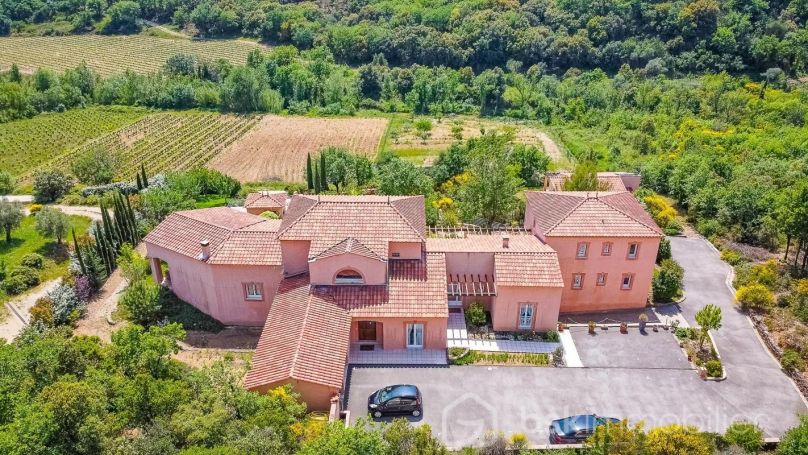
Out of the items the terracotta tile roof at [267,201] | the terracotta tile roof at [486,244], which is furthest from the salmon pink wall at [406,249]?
the terracotta tile roof at [267,201]

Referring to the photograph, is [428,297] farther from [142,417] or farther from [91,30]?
[91,30]

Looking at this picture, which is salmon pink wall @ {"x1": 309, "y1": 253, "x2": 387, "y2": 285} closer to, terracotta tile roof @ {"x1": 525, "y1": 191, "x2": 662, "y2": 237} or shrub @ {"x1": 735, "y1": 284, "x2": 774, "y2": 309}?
terracotta tile roof @ {"x1": 525, "y1": 191, "x2": 662, "y2": 237}

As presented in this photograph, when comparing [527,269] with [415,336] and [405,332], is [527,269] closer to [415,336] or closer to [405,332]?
[415,336]

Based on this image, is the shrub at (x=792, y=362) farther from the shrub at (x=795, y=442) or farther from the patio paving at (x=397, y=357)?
the patio paving at (x=397, y=357)

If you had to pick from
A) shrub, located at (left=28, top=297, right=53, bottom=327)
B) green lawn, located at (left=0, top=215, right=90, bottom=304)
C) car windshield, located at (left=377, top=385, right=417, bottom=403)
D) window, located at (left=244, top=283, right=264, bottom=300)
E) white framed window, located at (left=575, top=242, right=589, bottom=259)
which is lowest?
green lawn, located at (left=0, top=215, right=90, bottom=304)

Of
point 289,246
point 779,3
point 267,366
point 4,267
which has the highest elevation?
point 779,3

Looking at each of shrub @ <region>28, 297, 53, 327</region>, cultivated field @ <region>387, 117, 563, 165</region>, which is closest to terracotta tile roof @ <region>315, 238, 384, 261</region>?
shrub @ <region>28, 297, 53, 327</region>

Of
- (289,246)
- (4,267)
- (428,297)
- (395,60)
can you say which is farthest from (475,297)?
(395,60)
